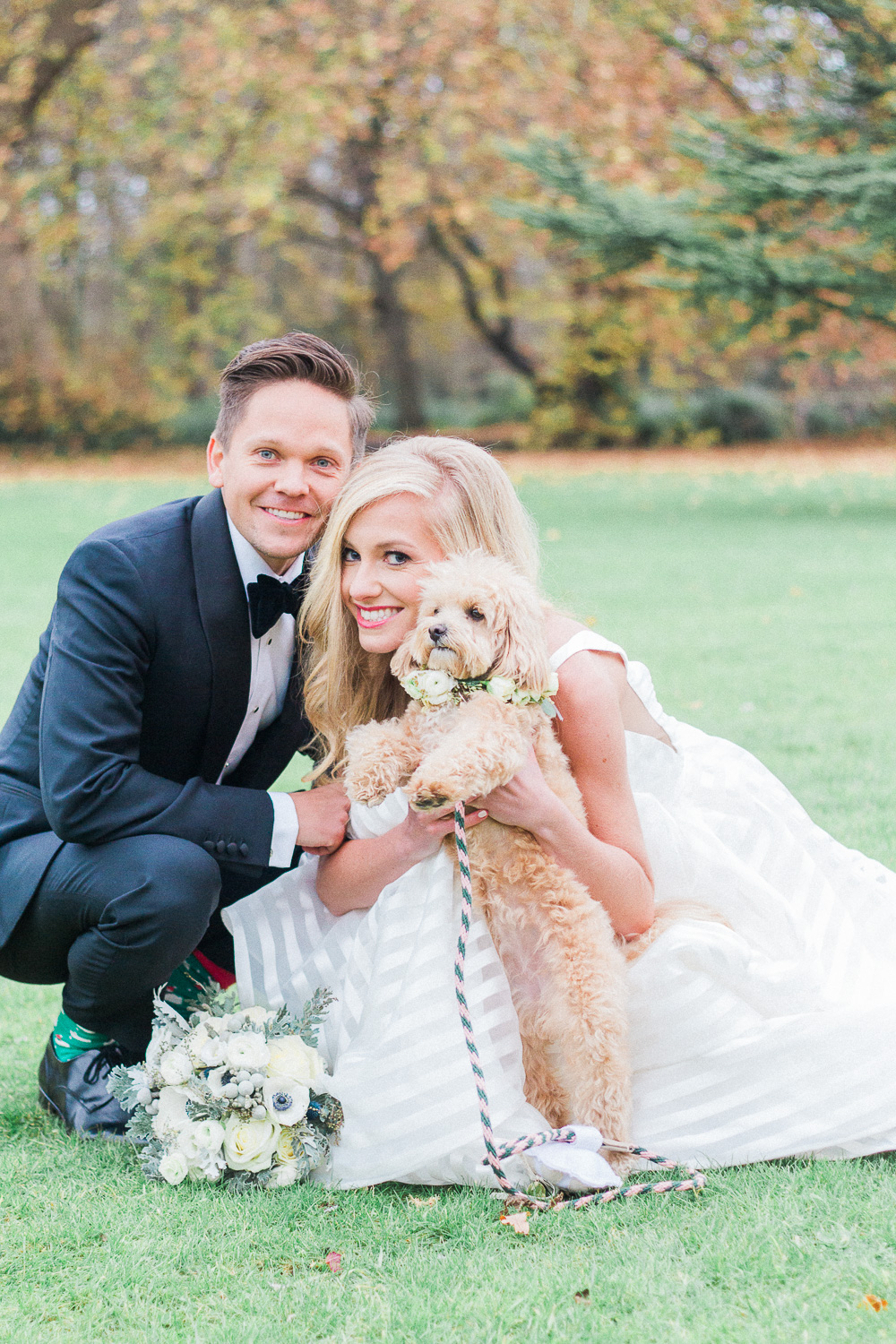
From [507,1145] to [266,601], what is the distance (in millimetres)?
1368

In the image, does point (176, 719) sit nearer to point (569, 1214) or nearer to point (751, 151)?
point (569, 1214)

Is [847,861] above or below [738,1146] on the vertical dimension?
above

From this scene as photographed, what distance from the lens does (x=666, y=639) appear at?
26.8 feet

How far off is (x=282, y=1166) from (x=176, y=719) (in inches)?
41.6

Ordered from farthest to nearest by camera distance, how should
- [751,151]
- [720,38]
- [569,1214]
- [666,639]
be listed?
[720,38], [751,151], [666,639], [569,1214]

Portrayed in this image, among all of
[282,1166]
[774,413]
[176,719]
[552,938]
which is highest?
[176,719]

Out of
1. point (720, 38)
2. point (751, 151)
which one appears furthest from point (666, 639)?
point (720, 38)

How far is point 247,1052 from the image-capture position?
2664 mm

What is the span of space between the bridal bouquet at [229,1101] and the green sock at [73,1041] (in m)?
0.34

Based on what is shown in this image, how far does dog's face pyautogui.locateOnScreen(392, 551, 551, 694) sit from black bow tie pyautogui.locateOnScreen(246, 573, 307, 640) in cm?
56

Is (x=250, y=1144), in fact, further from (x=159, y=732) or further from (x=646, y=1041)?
(x=159, y=732)

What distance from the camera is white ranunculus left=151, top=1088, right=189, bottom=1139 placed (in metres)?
2.66

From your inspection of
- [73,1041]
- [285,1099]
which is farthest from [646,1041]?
[73,1041]

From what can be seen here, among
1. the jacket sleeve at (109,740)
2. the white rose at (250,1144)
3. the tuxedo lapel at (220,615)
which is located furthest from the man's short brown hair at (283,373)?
the white rose at (250,1144)
